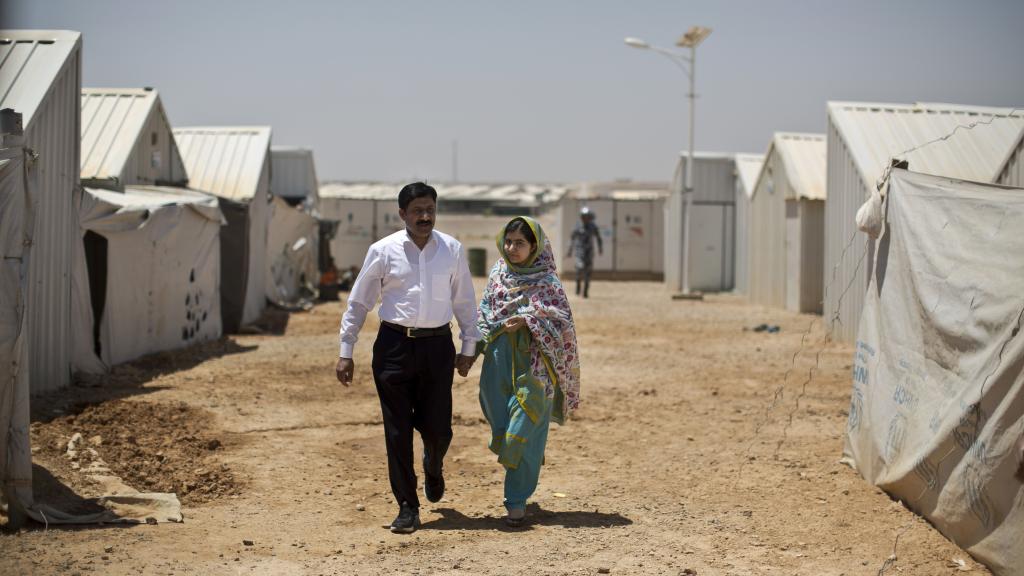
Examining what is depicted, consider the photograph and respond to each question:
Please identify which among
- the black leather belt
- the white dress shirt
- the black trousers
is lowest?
the black trousers

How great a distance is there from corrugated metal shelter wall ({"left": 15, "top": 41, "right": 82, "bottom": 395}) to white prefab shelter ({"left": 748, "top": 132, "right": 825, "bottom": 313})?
42.5 feet

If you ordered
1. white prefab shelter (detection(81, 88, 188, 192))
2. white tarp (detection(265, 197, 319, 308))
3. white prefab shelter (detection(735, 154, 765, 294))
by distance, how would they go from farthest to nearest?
white prefab shelter (detection(735, 154, 765, 294))
white tarp (detection(265, 197, 319, 308))
white prefab shelter (detection(81, 88, 188, 192))

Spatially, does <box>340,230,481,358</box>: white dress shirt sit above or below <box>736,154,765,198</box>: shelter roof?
below

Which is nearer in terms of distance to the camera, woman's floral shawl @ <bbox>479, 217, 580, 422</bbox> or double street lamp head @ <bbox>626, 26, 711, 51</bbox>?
woman's floral shawl @ <bbox>479, 217, 580, 422</bbox>

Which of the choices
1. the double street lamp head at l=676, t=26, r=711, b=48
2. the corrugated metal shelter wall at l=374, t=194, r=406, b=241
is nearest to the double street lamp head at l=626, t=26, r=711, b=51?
the double street lamp head at l=676, t=26, r=711, b=48

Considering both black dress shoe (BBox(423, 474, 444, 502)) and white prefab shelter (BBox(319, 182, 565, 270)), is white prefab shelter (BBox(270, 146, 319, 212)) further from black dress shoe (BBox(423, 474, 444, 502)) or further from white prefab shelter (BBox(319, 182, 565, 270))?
black dress shoe (BBox(423, 474, 444, 502))

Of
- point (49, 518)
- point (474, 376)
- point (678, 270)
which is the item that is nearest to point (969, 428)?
point (49, 518)

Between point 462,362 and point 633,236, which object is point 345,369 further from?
Result: point 633,236

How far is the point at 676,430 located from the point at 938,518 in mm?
3476

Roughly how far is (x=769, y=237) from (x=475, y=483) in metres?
16.2

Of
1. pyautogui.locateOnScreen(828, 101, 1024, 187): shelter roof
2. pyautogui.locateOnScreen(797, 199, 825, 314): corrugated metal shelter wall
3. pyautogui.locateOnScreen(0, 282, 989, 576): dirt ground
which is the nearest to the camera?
pyautogui.locateOnScreen(0, 282, 989, 576): dirt ground

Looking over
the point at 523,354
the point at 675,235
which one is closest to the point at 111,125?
the point at 523,354

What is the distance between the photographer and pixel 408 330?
556 centimetres

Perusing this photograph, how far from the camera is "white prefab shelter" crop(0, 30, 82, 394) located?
9266 mm
